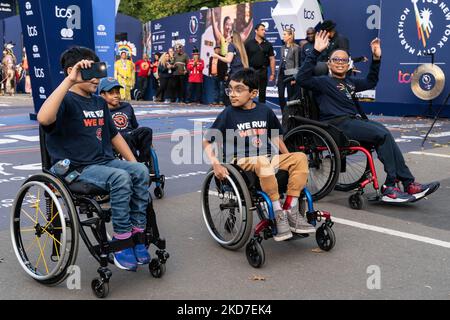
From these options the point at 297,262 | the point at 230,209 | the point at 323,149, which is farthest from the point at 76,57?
the point at 323,149

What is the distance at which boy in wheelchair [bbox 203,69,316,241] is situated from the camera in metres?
3.88

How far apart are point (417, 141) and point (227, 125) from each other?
20.6 ft

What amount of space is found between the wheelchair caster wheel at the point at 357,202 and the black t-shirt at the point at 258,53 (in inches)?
234

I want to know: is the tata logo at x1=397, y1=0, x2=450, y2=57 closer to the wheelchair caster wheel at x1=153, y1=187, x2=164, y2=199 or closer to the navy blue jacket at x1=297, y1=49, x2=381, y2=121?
the navy blue jacket at x1=297, y1=49, x2=381, y2=121

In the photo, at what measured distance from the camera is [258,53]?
10.8 meters

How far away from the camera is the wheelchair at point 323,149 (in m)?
5.25

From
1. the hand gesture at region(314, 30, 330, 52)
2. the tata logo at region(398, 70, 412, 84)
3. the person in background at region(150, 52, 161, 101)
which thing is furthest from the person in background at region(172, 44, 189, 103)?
the hand gesture at region(314, 30, 330, 52)

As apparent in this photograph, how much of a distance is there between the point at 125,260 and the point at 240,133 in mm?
1360

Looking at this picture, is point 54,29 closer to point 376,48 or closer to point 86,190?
point 376,48

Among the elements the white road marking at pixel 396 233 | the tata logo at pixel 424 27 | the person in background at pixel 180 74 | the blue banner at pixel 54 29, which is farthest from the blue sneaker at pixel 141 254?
the person in background at pixel 180 74

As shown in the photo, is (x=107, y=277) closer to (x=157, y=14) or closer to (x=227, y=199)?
(x=227, y=199)

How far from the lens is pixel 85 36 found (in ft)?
37.6

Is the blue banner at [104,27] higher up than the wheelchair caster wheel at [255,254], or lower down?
higher up

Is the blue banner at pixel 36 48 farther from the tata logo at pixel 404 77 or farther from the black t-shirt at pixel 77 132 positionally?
the black t-shirt at pixel 77 132
